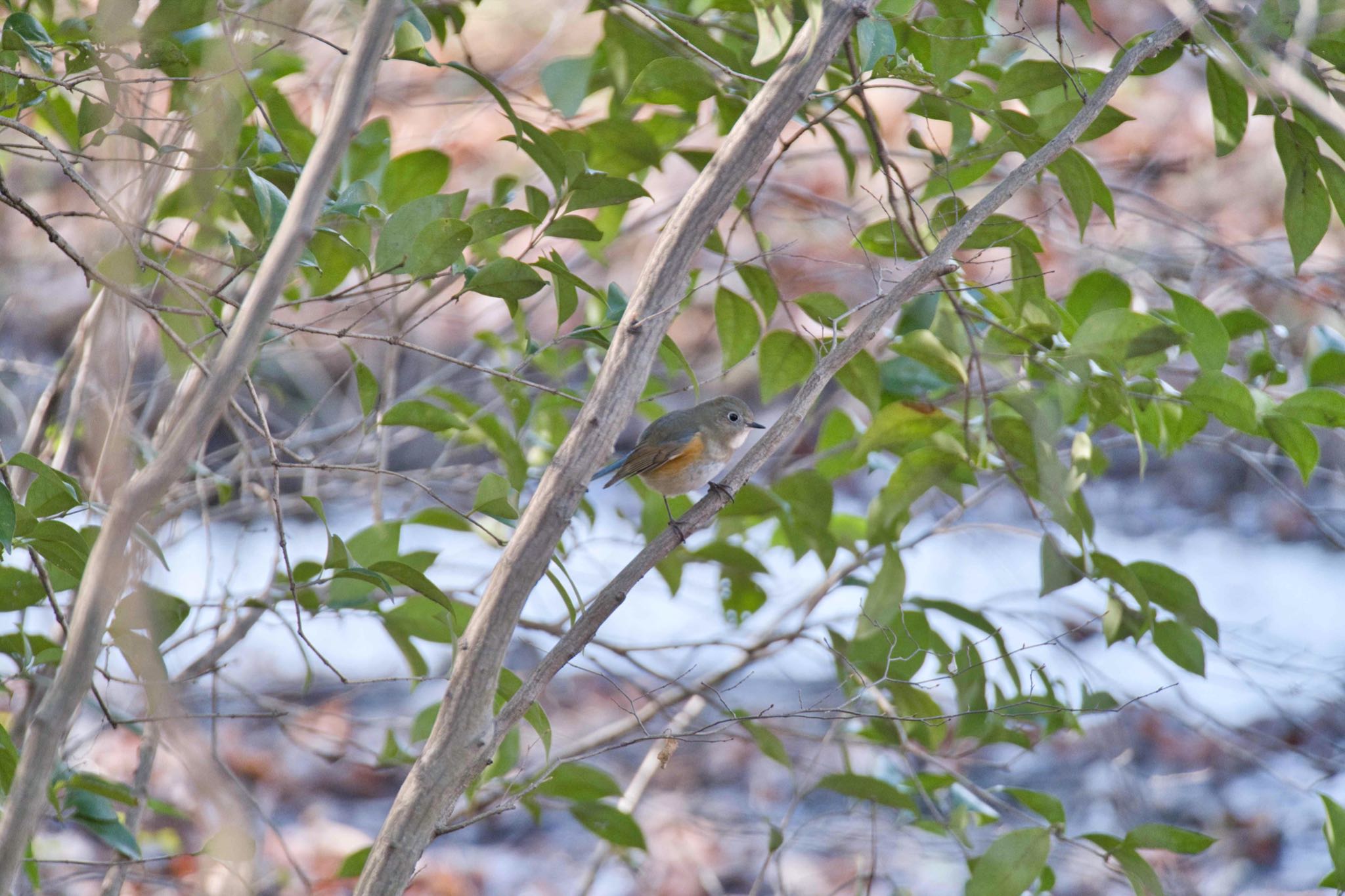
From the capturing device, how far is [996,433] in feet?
7.75

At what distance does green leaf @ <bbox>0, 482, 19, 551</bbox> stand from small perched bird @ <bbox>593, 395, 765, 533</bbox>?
1.62m

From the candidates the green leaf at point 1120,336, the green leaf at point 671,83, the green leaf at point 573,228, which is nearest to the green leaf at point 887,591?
the green leaf at point 1120,336

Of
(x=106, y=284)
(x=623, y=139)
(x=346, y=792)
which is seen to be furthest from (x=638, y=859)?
(x=106, y=284)

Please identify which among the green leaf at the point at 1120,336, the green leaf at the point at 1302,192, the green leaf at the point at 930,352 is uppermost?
the green leaf at the point at 1302,192

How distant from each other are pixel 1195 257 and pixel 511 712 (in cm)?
313

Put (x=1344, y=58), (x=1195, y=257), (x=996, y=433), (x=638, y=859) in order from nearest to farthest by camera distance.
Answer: (x=1344, y=58) → (x=996, y=433) → (x=1195, y=257) → (x=638, y=859)

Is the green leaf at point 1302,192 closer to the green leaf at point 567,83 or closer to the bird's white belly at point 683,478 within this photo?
the green leaf at point 567,83

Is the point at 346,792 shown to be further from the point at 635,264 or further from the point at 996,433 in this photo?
the point at 635,264

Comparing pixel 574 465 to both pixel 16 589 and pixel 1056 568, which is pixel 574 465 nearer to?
pixel 16 589

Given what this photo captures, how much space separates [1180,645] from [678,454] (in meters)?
1.33

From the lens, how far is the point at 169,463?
871mm

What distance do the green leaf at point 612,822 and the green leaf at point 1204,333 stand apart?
4.96ft

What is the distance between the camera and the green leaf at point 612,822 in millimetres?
2428

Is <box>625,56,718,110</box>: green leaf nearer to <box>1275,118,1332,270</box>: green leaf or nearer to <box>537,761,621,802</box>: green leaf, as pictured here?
<box>1275,118,1332,270</box>: green leaf
